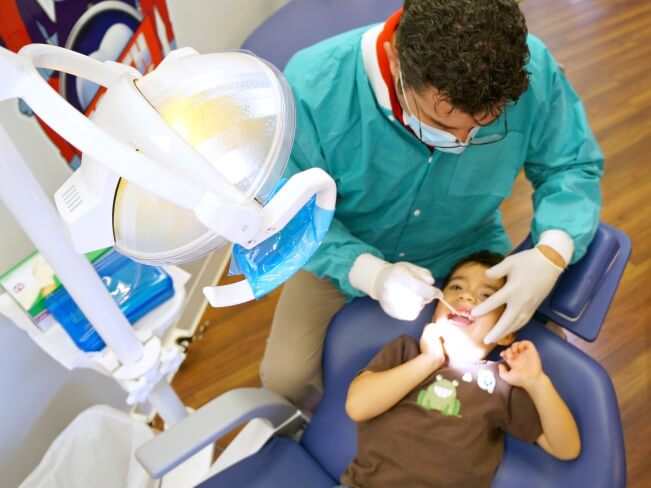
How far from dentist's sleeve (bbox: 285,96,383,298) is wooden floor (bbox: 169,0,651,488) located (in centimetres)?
79

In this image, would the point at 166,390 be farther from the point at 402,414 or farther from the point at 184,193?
the point at 184,193

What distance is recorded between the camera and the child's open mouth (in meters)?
1.35

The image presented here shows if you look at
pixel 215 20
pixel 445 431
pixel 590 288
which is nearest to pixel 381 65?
pixel 590 288

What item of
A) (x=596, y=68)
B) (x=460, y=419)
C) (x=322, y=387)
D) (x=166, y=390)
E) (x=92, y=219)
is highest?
(x=92, y=219)

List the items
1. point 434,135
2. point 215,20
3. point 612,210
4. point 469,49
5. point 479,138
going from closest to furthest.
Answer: point 469,49
point 434,135
point 479,138
point 215,20
point 612,210

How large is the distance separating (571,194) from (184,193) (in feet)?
3.86

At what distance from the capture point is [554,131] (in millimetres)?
1396

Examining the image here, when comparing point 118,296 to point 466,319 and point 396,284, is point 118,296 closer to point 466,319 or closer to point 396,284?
point 396,284

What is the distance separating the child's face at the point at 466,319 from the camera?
4.42ft

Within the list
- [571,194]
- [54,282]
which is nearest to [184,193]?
[54,282]

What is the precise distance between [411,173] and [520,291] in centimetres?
37

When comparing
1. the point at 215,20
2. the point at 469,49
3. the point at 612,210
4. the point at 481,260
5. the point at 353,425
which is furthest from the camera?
the point at 612,210

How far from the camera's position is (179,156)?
0.50 metres

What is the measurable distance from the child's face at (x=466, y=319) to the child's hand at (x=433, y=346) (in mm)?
14
